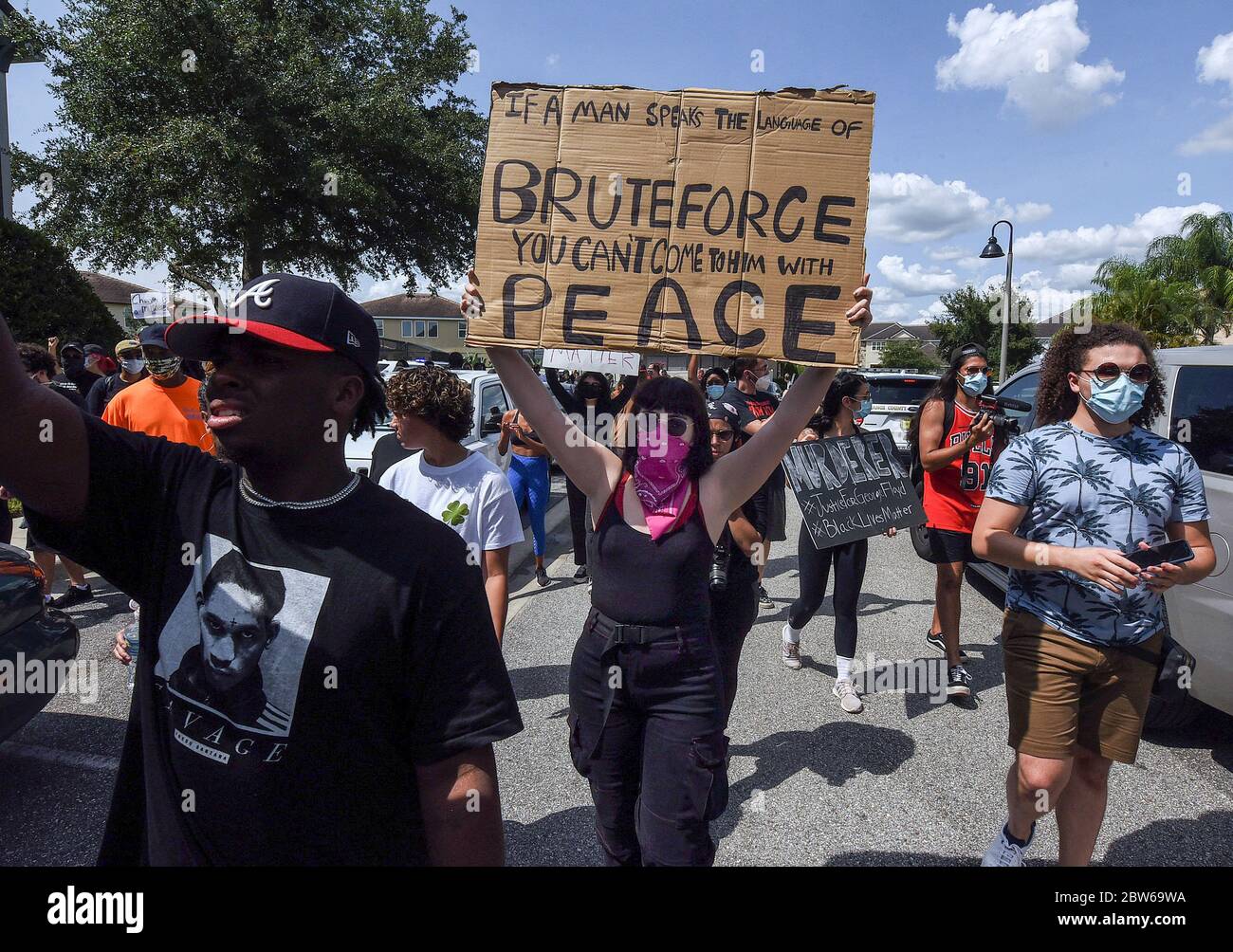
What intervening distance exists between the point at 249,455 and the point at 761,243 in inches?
60.1

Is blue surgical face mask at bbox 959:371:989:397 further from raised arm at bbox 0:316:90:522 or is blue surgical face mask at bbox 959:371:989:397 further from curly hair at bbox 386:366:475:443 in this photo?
raised arm at bbox 0:316:90:522

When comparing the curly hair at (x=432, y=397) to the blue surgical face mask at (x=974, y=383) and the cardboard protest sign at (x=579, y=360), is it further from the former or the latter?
the cardboard protest sign at (x=579, y=360)

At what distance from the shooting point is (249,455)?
145 centimetres

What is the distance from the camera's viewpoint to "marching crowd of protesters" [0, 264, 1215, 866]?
1.39 m

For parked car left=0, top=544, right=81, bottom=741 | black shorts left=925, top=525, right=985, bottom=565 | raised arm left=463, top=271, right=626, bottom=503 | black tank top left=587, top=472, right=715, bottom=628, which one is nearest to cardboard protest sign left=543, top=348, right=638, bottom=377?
black shorts left=925, top=525, right=985, bottom=565

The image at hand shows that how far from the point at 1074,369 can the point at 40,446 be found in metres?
3.06

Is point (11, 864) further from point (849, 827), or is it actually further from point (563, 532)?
point (563, 532)

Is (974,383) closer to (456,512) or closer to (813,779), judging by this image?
(813,779)

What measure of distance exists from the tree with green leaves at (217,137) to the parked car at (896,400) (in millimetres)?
11278

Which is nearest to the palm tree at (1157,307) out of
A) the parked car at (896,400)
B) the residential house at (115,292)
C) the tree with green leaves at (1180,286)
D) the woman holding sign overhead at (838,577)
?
the tree with green leaves at (1180,286)

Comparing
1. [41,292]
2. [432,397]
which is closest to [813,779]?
[432,397]

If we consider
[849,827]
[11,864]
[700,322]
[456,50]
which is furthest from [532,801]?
[456,50]

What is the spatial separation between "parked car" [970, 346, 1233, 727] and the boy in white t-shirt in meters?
2.56

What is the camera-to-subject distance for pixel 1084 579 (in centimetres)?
261
